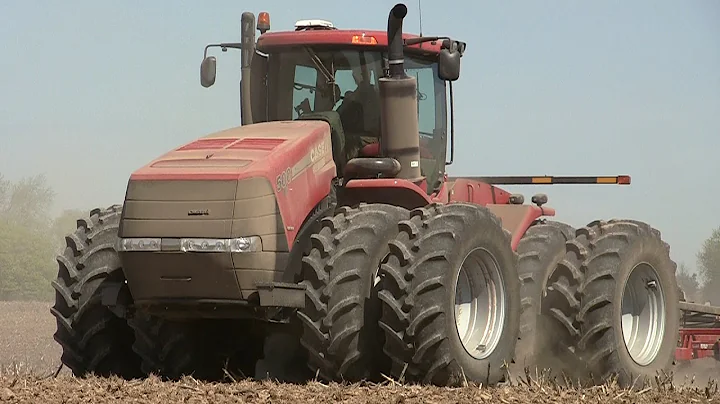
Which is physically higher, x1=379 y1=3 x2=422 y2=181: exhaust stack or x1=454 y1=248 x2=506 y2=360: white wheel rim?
x1=379 y1=3 x2=422 y2=181: exhaust stack

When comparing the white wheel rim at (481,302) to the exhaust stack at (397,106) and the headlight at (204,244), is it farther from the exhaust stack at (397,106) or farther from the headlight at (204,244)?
the headlight at (204,244)

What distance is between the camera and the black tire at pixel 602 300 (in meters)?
10.6

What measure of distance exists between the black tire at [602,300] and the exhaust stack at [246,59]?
3214 mm

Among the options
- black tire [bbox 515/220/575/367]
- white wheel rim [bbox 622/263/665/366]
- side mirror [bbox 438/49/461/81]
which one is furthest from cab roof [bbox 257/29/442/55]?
white wheel rim [bbox 622/263/665/366]

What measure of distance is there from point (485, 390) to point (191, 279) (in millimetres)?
2257

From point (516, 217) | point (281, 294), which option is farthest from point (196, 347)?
point (516, 217)

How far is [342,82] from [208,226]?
246cm

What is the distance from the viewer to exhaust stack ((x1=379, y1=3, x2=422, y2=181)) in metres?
10.0

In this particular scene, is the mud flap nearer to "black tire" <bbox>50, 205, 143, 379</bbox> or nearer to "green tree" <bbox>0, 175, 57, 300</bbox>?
"black tire" <bbox>50, 205, 143, 379</bbox>

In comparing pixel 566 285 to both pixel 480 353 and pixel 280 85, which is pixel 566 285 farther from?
pixel 280 85

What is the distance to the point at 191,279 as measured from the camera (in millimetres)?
8750

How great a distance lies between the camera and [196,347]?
32.5 feet

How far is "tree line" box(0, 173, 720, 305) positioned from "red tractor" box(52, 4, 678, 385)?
3168 cm

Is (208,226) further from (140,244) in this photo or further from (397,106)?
(397,106)
